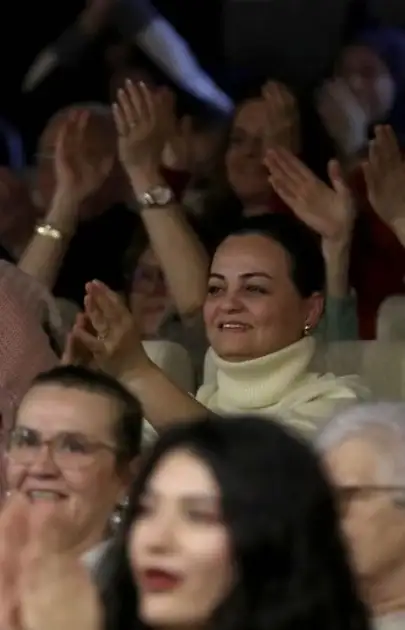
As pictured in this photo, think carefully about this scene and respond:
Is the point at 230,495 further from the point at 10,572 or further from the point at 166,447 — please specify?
the point at 10,572

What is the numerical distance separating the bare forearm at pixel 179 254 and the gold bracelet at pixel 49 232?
141mm

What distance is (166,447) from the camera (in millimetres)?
796

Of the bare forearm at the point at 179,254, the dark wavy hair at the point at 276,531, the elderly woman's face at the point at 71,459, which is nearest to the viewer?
the dark wavy hair at the point at 276,531

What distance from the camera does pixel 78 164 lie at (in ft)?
5.90

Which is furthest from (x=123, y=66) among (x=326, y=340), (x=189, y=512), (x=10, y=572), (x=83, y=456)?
(x=189, y=512)

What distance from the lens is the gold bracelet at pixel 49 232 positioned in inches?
66.5

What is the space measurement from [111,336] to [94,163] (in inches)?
24.2

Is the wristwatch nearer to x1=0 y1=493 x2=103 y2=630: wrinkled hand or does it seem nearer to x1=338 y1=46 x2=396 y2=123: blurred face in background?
x1=338 y1=46 x2=396 y2=123: blurred face in background

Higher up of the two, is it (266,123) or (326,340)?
(266,123)

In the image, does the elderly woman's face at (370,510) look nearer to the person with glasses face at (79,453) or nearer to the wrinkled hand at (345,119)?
the person with glasses face at (79,453)

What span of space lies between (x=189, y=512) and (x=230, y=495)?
0.03 metres

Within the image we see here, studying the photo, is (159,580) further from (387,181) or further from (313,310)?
(387,181)

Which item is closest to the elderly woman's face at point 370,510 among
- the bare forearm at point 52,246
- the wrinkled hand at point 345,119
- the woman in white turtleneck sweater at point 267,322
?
the woman in white turtleneck sweater at point 267,322

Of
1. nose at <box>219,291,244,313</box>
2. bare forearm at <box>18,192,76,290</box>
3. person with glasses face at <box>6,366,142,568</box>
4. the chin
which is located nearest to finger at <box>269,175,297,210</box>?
nose at <box>219,291,244,313</box>
